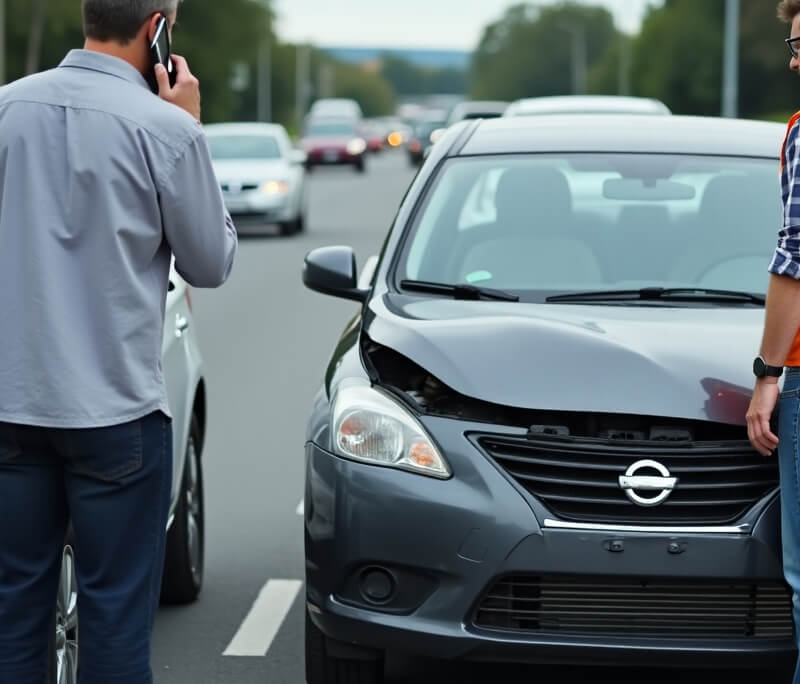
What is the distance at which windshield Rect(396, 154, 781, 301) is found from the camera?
18.5ft

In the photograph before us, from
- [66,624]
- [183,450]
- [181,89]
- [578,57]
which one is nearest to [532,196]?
[183,450]

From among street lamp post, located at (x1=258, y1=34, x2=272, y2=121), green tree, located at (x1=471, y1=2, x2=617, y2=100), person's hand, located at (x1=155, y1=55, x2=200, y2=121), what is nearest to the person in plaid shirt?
person's hand, located at (x1=155, y1=55, x2=200, y2=121)

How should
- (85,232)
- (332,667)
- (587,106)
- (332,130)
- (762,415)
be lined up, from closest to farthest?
(85,232)
(762,415)
(332,667)
(587,106)
(332,130)

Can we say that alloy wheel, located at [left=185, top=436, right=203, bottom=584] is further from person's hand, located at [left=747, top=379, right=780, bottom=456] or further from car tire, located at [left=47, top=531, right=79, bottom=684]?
person's hand, located at [left=747, top=379, right=780, bottom=456]

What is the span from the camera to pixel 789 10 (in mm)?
3889

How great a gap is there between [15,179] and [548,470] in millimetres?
1579

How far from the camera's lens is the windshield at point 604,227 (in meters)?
5.63

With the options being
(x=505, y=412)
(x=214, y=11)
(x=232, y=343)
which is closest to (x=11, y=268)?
(x=505, y=412)

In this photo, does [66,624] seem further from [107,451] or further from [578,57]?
[578,57]

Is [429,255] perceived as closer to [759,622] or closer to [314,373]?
[759,622]

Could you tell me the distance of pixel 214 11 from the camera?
9456 centimetres

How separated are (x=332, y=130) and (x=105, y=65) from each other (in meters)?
52.5

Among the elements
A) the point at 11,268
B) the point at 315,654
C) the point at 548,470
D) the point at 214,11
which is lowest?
the point at 214,11

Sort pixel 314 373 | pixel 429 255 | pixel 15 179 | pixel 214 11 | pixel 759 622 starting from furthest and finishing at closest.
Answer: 1. pixel 214 11
2. pixel 314 373
3. pixel 429 255
4. pixel 759 622
5. pixel 15 179
